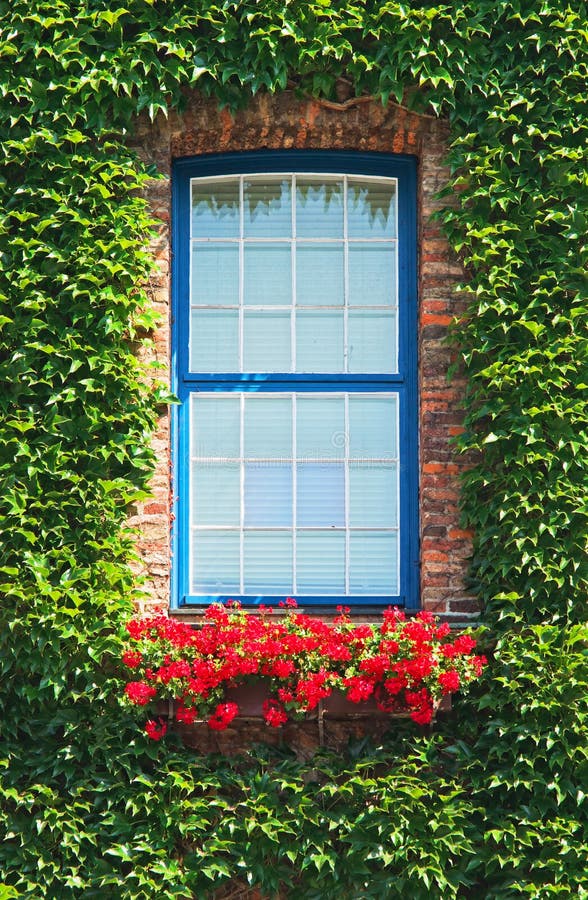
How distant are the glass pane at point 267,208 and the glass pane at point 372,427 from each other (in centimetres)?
98

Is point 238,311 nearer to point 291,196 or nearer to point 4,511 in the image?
point 291,196

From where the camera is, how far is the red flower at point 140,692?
606 centimetres

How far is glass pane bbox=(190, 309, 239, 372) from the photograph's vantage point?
22.8 feet

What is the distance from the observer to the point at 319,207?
704 centimetres

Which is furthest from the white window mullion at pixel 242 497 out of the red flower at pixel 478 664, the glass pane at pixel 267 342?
the red flower at pixel 478 664

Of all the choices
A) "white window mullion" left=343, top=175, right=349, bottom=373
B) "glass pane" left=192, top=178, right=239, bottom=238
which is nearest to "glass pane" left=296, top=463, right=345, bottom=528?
"white window mullion" left=343, top=175, right=349, bottom=373

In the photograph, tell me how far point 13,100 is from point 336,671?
3230 mm

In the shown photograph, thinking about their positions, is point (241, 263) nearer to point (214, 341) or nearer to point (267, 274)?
point (267, 274)

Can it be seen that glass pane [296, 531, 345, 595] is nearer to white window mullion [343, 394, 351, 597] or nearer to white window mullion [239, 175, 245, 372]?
white window mullion [343, 394, 351, 597]

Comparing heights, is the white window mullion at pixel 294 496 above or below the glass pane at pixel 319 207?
below

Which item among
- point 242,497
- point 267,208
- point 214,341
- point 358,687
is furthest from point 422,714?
point 267,208

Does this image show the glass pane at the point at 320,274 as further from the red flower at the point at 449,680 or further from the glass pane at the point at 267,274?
the red flower at the point at 449,680

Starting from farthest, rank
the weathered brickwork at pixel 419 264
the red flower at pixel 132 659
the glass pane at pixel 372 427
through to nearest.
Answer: the glass pane at pixel 372 427
the weathered brickwork at pixel 419 264
the red flower at pixel 132 659

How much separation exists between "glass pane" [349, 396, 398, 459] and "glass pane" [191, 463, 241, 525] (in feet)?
2.04
